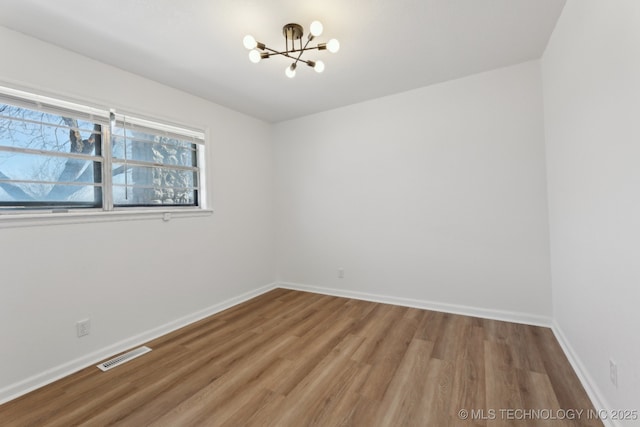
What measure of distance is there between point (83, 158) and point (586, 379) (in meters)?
3.96

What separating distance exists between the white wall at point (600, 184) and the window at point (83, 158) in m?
3.39

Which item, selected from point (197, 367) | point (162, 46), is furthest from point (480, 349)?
point (162, 46)

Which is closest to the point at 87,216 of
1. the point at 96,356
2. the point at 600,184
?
the point at 96,356

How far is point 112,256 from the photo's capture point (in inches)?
94.6

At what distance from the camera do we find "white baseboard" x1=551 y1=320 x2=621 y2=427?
148 centimetres

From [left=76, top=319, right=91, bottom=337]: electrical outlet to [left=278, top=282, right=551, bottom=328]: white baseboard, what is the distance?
2.44 metres

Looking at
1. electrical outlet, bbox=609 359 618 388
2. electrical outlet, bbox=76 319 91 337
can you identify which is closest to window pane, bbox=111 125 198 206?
electrical outlet, bbox=76 319 91 337

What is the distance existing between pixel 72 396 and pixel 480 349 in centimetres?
301

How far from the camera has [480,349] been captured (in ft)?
7.52

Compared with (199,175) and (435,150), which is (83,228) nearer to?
(199,175)

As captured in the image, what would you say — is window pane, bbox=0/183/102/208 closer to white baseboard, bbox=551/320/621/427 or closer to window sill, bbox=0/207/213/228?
window sill, bbox=0/207/213/228

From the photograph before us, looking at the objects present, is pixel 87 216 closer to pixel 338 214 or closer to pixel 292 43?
pixel 292 43

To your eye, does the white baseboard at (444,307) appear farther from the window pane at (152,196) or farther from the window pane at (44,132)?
the window pane at (44,132)


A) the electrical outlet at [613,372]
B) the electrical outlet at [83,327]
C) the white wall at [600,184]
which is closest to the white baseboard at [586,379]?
the white wall at [600,184]
